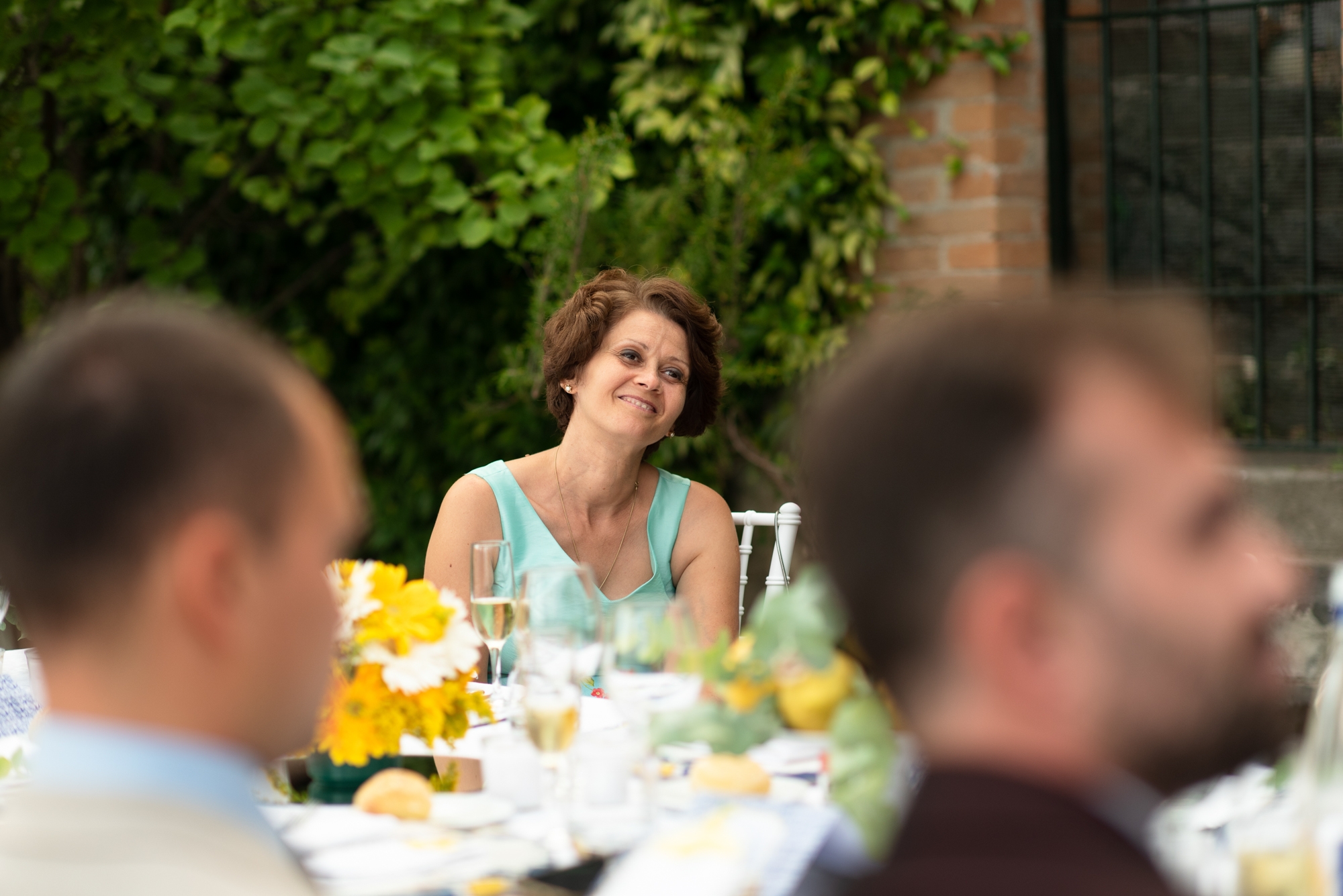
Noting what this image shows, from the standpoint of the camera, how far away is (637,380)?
3123 millimetres

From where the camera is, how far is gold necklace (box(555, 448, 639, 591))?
312cm

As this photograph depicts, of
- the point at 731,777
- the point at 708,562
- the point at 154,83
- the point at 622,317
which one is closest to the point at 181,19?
the point at 154,83

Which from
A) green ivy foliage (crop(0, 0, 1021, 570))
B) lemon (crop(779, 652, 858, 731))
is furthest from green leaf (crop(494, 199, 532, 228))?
lemon (crop(779, 652, 858, 731))

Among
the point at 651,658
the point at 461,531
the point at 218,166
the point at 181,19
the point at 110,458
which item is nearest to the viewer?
the point at 110,458

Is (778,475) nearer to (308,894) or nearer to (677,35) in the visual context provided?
(677,35)

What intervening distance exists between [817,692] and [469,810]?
516 millimetres

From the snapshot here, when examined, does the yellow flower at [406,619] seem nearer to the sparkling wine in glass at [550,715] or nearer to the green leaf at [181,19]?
the sparkling wine in glass at [550,715]

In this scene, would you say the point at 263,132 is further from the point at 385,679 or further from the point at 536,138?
the point at 385,679

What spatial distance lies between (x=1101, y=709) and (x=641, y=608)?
83 centimetres

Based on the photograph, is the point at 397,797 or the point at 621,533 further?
the point at 621,533

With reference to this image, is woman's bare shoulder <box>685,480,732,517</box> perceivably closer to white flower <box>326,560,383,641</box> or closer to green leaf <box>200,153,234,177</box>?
white flower <box>326,560,383,641</box>

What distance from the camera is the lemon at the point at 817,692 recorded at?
124 centimetres

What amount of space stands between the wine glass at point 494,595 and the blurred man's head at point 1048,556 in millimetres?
1248

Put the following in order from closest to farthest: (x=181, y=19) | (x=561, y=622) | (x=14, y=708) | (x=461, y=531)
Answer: (x=561, y=622), (x=14, y=708), (x=461, y=531), (x=181, y=19)
